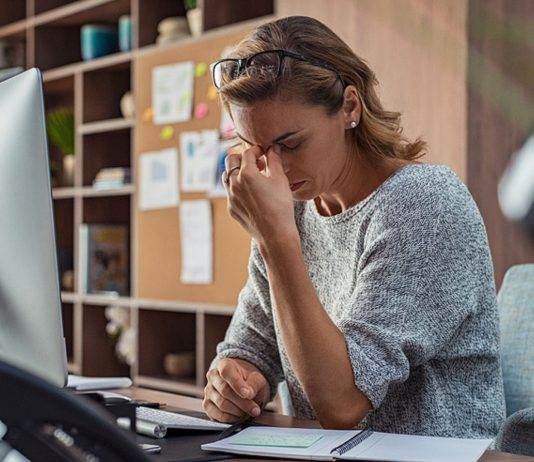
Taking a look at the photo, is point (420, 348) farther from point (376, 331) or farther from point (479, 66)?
point (479, 66)

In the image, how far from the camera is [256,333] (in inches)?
69.6

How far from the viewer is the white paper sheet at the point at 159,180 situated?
3932mm

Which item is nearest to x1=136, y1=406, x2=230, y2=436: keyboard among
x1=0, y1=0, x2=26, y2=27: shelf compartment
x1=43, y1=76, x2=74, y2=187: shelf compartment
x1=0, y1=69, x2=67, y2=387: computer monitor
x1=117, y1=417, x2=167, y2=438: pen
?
x1=117, y1=417, x2=167, y2=438: pen

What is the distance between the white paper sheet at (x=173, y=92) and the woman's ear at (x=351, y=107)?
222cm

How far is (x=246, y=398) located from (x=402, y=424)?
26 centimetres

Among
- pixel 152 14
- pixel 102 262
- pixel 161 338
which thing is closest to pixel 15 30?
pixel 152 14

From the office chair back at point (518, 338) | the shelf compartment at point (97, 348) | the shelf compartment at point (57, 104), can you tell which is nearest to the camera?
the office chair back at point (518, 338)

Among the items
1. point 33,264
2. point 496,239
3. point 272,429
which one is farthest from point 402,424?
point 496,239

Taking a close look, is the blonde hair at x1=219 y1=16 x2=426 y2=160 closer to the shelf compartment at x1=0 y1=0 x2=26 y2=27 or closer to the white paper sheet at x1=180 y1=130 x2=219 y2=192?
the white paper sheet at x1=180 y1=130 x2=219 y2=192

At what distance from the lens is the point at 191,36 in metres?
3.91

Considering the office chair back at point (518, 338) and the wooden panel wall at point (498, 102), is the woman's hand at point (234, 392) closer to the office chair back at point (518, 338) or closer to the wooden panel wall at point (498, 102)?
the office chair back at point (518, 338)

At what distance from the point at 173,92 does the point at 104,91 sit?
0.82 m

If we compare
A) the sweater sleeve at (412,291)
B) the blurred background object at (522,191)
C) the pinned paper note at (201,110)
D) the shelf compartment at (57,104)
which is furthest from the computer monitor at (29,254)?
the shelf compartment at (57,104)

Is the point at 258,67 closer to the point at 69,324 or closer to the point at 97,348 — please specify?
the point at 97,348
